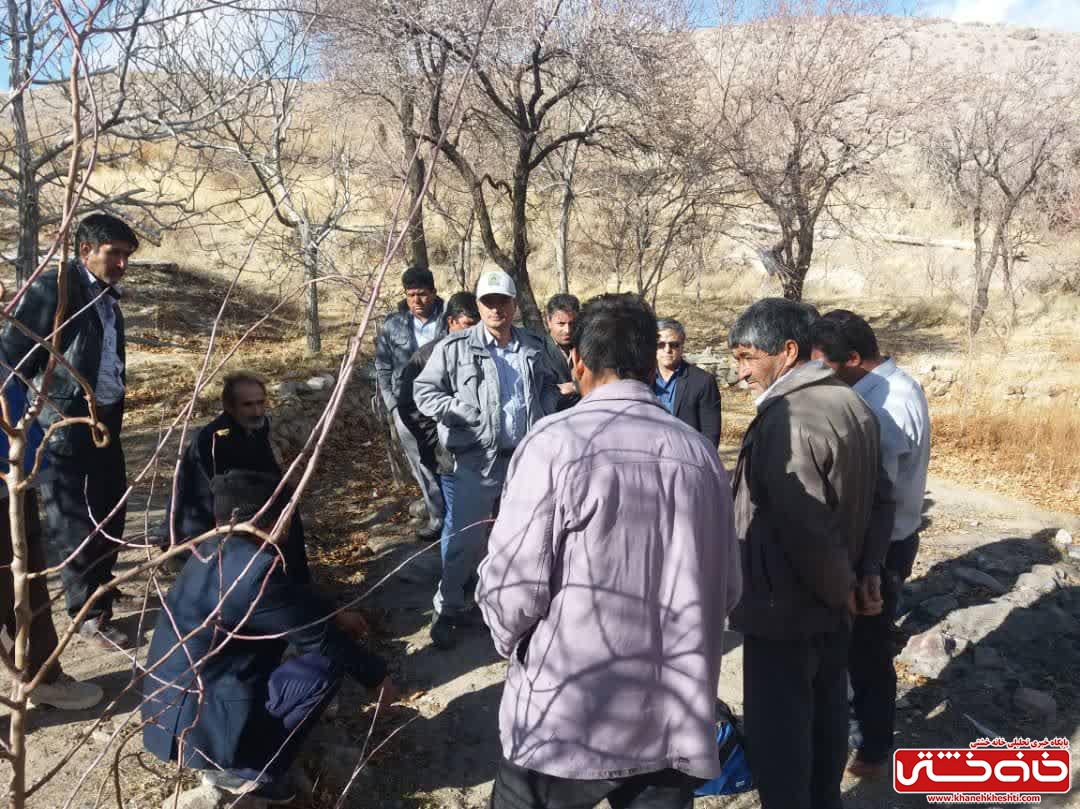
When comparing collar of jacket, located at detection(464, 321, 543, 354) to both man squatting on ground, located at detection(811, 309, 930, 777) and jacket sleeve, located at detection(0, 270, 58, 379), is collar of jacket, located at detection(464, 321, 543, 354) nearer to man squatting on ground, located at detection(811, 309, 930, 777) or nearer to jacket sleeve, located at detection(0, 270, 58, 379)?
man squatting on ground, located at detection(811, 309, 930, 777)

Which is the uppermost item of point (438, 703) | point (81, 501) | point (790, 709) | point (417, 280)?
point (417, 280)

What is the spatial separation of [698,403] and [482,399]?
115cm

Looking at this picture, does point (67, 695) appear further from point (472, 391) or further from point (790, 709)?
point (790, 709)

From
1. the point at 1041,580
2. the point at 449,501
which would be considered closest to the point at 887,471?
the point at 449,501

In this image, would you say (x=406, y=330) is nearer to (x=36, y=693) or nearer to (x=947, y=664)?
(x=36, y=693)

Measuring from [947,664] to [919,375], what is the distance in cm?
1182

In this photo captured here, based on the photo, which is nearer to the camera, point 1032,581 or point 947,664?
A: point 947,664

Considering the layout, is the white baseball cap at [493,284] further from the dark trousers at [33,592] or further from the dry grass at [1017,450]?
the dry grass at [1017,450]

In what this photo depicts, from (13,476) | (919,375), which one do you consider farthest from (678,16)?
(13,476)

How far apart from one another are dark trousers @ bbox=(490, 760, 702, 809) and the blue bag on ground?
1013 mm

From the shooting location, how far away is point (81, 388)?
3.36 metres

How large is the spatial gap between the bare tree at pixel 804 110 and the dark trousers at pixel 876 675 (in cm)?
1156

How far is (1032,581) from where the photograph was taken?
5250 millimetres

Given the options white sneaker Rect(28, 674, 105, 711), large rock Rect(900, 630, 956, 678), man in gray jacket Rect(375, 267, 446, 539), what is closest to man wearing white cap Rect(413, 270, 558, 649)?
man in gray jacket Rect(375, 267, 446, 539)
